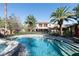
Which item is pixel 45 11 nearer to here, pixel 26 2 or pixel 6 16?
pixel 26 2

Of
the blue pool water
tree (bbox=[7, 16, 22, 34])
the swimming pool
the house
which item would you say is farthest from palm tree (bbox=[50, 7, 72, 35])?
the blue pool water

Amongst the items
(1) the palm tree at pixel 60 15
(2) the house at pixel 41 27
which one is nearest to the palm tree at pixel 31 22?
(2) the house at pixel 41 27

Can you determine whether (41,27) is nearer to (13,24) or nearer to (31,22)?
(31,22)

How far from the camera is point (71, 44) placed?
4027 mm

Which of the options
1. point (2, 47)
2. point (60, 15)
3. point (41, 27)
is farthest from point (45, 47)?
point (2, 47)

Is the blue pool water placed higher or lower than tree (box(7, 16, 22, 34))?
lower

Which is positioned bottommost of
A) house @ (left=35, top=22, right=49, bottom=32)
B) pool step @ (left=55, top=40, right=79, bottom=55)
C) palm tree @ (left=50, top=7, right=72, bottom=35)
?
pool step @ (left=55, top=40, right=79, bottom=55)

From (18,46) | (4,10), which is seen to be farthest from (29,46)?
(4,10)

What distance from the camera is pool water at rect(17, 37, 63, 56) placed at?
3979 millimetres

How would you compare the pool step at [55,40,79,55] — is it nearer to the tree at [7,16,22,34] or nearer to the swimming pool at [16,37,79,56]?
the swimming pool at [16,37,79,56]

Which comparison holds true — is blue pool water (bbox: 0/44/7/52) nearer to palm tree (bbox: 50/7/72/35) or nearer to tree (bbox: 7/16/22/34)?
tree (bbox: 7/16/22/34)

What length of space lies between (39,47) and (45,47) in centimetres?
12

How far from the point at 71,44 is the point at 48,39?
482 mm

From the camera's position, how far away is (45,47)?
4.04m
